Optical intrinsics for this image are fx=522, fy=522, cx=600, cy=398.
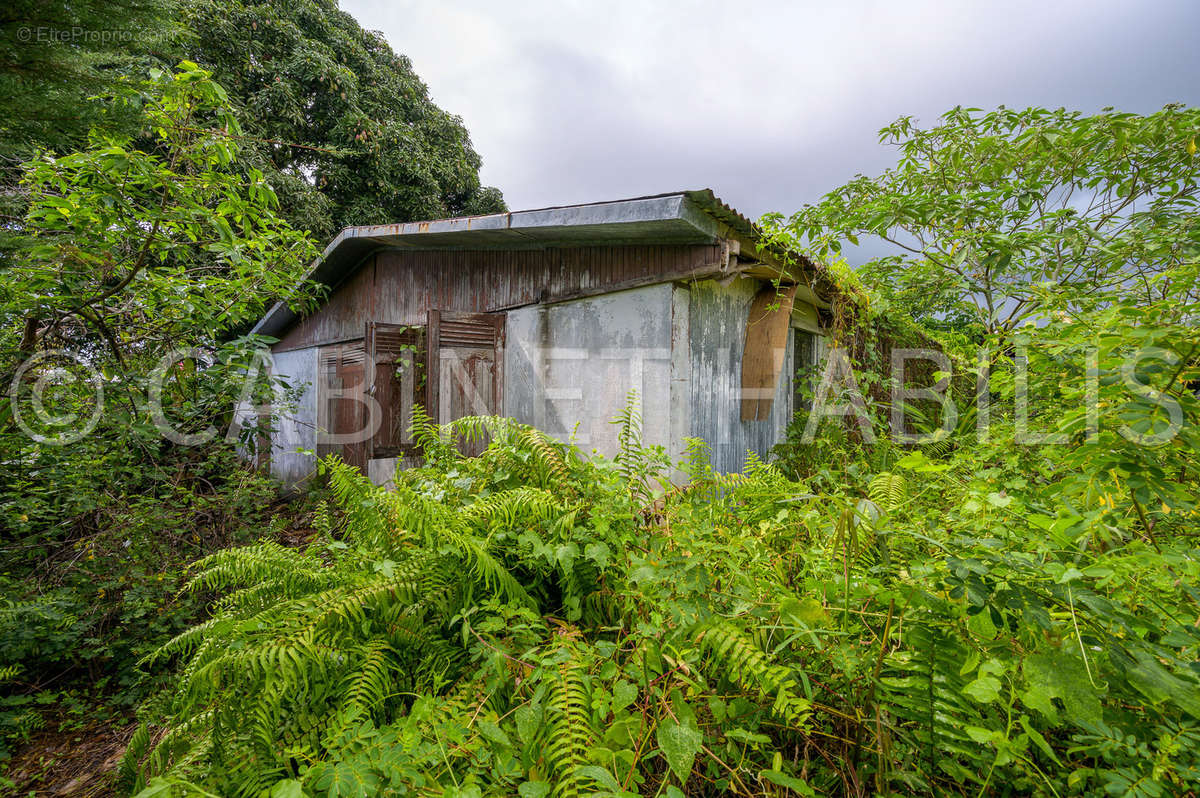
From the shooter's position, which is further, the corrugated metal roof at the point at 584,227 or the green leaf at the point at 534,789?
the corrugated metal roof at the point at 584,227

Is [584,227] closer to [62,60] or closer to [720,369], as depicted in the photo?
[720,369]

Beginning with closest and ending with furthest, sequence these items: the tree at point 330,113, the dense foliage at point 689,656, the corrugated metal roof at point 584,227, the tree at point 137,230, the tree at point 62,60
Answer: the dense foliage at point 689,656 → the tree at point 62,60 → the tree at point 137,230 → the corrugated metal roof at point 584,227 → the tree at point 330,113

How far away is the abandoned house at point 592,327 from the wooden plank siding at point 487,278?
18 millimetres

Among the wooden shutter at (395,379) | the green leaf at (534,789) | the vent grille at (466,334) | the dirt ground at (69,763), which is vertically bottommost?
the dirt ground at (69,763)

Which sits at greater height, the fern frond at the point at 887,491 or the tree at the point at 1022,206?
the tree at the point at 1022,206

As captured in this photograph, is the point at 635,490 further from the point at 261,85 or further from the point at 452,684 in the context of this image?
the point at 261,85

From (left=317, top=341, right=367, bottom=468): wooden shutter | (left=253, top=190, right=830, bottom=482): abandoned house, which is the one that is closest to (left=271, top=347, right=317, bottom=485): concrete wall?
(left=317, top=341, right=367, bottom=468): wooden shutter

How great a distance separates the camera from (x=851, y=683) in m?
1.46

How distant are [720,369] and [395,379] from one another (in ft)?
10.8

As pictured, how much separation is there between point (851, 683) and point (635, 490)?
3.43 ft

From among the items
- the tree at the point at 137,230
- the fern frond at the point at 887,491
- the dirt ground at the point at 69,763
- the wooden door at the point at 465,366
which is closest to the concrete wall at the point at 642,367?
the wooden door at the point at 465,366

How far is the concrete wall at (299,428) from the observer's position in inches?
318

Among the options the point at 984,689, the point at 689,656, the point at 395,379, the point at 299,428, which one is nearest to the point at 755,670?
the point at 689,656

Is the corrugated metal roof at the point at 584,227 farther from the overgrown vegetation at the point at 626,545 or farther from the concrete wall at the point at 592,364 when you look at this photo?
the overgrown vegetation at the point at 626,545
